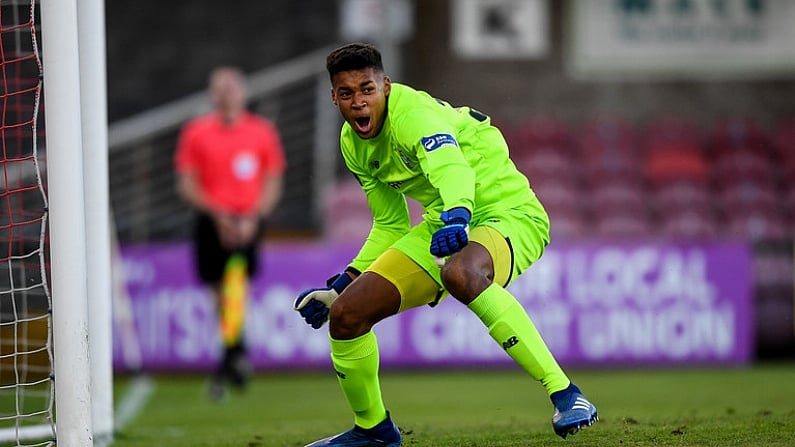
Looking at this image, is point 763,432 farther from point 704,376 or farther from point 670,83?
point 670,83

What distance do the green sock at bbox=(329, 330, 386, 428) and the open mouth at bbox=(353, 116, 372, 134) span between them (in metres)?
0.87

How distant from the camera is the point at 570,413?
16.3 feet

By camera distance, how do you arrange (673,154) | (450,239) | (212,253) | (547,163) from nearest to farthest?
(450,239) < (212,253) < (547,163) < (673,154)

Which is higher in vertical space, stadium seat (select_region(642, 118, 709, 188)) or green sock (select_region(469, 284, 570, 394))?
stadium seat (select_region(642, 118, 709, 188))

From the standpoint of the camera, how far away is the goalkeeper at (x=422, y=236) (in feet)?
16.6

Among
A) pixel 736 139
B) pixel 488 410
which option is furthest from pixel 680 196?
pixel 488 410

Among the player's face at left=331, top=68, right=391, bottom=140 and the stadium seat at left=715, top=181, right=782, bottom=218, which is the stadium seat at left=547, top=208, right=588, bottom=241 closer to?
the stadium seat at left=715, top=181, right=782, bottom=218

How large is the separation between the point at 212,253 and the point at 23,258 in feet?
12.9

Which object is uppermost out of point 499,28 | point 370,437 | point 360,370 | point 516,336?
point 499,28

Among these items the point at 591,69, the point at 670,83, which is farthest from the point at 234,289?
the point at 670,83

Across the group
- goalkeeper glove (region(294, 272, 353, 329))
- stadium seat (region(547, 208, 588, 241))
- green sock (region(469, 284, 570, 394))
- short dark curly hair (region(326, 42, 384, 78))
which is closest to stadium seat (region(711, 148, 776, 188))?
stadium seat (region(547, 208, 588, 241))

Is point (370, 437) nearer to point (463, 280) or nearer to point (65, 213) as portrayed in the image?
point (463, 280)

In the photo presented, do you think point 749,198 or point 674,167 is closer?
point 749,198

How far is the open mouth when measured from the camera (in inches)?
206
